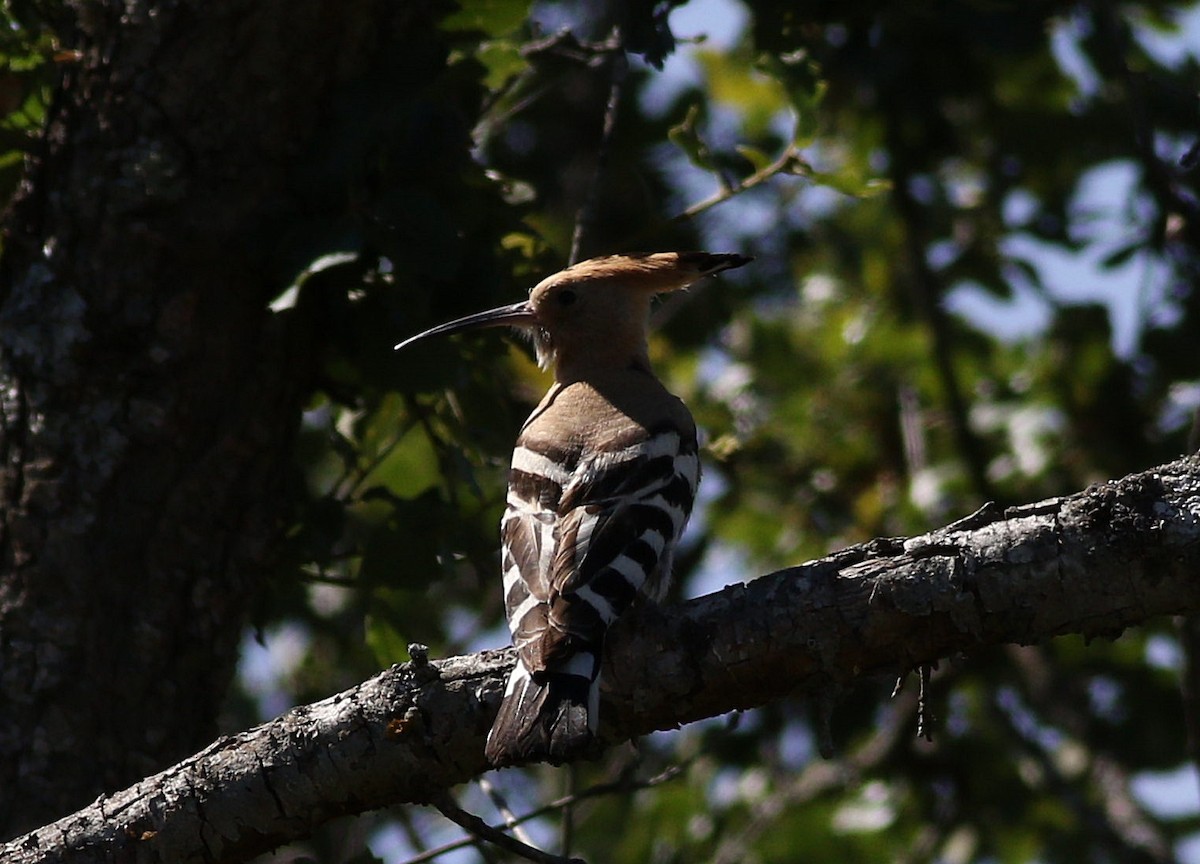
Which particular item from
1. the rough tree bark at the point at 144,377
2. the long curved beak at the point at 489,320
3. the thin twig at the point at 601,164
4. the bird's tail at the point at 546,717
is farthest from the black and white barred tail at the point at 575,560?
the rough tree bark at the point at 144,377

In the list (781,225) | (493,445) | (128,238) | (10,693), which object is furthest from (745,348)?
(10,693)

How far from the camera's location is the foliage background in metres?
3.32

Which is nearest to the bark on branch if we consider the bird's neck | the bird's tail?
the bird's tail

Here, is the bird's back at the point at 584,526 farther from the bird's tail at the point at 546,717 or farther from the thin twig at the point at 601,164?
the thin twig at the point at 601,164

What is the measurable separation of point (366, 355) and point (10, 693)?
0.90 metres

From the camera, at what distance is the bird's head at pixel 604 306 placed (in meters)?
3.75

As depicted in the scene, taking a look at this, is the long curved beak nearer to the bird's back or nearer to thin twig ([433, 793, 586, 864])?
the bird's back

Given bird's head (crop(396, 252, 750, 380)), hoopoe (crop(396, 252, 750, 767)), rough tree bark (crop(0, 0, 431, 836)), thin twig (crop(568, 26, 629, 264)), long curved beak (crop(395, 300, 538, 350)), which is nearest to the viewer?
hoopoe (crop(396, 252, 750, 767))

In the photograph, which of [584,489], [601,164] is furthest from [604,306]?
[584,489]

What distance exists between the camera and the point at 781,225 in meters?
5.85

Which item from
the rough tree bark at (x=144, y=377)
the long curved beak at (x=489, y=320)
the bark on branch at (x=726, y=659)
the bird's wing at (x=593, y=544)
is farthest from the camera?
the long curved beak at (x=489, y=320)

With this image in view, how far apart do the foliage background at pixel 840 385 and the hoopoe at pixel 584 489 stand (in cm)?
20

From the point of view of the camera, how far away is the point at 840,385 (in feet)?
16.9

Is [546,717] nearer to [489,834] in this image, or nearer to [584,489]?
[489,834]
